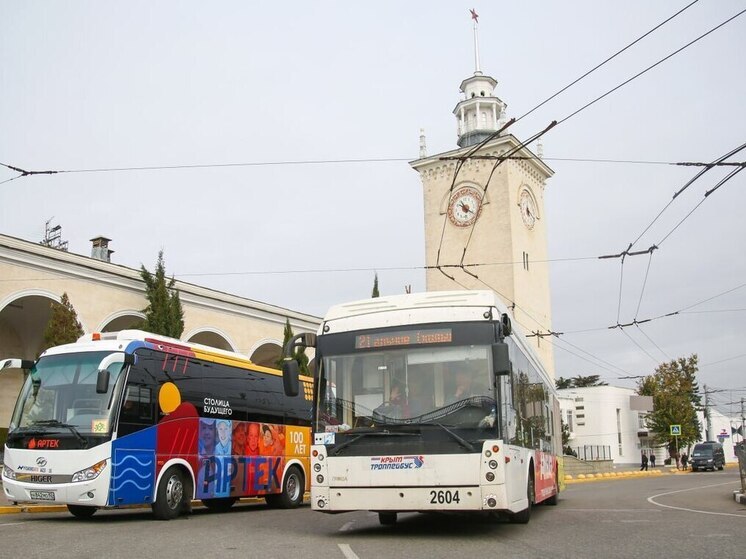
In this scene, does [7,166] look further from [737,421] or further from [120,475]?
[737,421]

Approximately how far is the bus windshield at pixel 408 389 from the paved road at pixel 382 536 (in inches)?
57.1

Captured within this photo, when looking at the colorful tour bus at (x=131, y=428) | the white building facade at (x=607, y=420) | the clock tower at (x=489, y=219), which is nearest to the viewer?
the colorful tour bus at (x=131, y=428)

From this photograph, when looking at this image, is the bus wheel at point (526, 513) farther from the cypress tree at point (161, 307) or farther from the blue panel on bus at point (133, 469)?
the cypress tree at point (161, 307)

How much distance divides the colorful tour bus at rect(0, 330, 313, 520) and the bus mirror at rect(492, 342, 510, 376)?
584 centimetres

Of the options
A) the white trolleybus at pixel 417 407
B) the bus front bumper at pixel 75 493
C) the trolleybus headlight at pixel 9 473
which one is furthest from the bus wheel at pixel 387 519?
the trolleybus headlight at pixel 9 473

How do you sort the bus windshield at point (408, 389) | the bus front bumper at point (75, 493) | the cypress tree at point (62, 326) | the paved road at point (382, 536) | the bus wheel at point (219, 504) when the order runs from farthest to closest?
the cypress tree at point (62, 326) → the bus wheel at point (219, 504) → the bus front bumper at point (75, 493) → the bus windshield at point (408, 389) → the paved road at point (382, 536)

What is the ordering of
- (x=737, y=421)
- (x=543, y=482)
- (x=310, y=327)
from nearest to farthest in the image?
(x=543, y=482) < (x=310, y=327) < (x=737, y=421)

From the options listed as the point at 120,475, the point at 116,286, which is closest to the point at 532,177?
the point at 116,286

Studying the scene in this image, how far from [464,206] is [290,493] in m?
33.4

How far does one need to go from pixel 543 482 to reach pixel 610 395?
171 feet

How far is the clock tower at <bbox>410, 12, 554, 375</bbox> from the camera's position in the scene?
155ft

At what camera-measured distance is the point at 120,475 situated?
12.3 meters

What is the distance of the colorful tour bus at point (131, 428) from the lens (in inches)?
476

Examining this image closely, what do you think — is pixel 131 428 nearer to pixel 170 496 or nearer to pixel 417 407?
pixel 170 496
